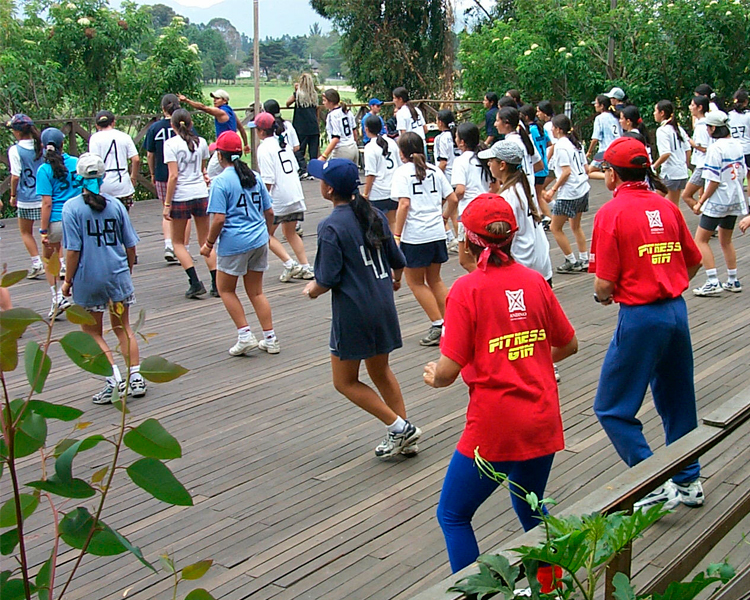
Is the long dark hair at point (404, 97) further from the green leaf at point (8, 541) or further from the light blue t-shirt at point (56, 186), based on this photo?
the green leaf at point (8, 541)

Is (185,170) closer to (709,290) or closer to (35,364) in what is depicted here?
(709,290)

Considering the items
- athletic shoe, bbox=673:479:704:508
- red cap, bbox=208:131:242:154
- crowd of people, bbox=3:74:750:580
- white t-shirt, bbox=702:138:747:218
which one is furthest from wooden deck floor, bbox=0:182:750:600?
red cap, bbox=208:131:242:154

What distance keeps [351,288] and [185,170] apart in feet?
16.7

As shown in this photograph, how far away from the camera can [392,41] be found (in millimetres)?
27734

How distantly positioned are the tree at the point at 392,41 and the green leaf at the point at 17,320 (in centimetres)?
2696

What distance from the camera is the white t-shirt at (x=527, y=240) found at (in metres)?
6.31

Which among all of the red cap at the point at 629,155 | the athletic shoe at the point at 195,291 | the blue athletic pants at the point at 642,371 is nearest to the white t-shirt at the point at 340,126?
the athletic shoe at the point at 195,291

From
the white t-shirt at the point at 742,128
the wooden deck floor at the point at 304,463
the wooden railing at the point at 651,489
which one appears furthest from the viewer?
the white t-shirt at the point at 742,128

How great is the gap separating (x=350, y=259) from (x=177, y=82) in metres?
14.0

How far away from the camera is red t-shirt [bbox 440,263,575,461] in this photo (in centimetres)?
348

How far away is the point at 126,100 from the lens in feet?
60.4

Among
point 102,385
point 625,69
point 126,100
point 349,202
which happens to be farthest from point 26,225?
point 625,69

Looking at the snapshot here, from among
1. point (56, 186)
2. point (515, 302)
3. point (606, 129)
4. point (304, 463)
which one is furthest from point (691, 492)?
→ point (606, 129)

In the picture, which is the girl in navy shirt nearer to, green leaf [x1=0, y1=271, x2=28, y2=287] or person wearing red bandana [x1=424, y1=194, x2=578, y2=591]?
person wearing red bandana [x1=424, y1=194, x2=578, y2=591]
